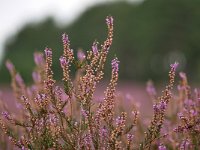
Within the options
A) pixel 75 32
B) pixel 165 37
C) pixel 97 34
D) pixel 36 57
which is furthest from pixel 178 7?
pixel 36 57

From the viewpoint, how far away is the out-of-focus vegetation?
2506 inches

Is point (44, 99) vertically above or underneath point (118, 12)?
underneath

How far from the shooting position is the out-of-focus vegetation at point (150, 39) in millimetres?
63656

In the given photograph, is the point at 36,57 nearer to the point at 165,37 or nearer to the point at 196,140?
the point at 196,140

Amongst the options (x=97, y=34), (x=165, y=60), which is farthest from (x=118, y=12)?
(x=165, y=60)

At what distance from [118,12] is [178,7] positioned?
18.2 metres

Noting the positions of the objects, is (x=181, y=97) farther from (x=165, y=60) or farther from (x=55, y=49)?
(x=55, y=49)

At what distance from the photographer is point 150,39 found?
66.9 metres

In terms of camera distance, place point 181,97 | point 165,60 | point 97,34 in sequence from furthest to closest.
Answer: point 97,34 → point 165,60 → point 181,97

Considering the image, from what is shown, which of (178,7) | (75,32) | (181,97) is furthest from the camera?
(75,32)

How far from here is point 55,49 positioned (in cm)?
8131

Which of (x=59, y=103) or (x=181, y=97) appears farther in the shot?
(x=181, y=97)

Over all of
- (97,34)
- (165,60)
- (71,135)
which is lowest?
(71,135)

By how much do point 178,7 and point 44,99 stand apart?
59957 millimetres
